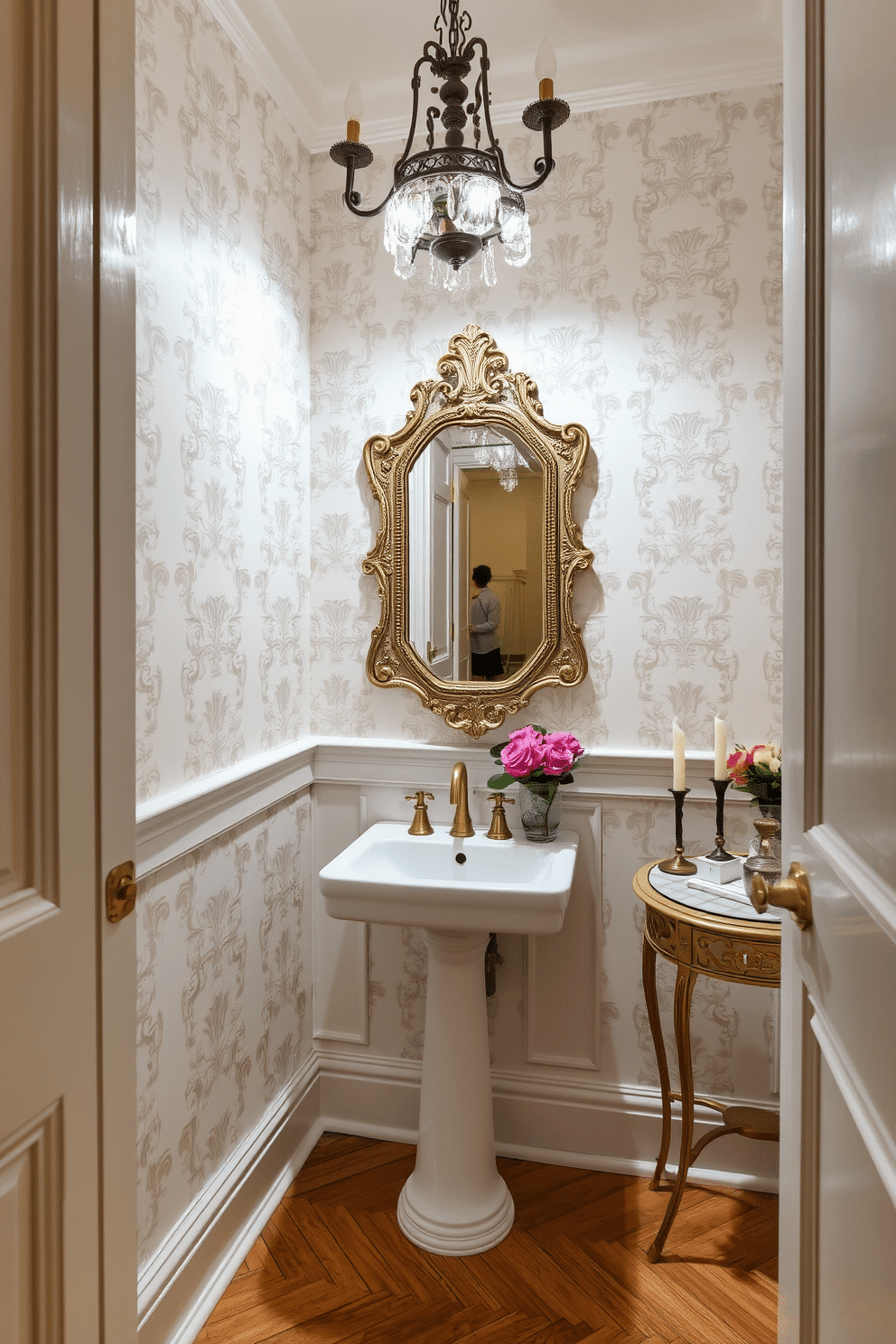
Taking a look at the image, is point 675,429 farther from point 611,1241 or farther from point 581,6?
point 611,1241

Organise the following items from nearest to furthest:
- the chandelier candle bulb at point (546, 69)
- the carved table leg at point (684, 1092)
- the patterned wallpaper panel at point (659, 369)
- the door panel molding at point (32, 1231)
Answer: the door panel molding at point (32, 1231)
the chandelier candle bulb at point (546, 69)
the carved table leg at point (684, 1092)
the patterned wallpaper panel at point (659, 369)

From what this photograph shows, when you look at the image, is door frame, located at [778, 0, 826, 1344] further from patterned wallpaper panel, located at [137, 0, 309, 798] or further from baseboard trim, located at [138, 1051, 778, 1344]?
baseboard trim, located at [138, 1051, 778, 1344]

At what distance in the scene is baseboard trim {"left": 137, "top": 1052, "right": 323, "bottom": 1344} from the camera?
1438mm

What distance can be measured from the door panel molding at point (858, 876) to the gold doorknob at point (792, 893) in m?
0.06

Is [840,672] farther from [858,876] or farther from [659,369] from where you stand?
[659,369]

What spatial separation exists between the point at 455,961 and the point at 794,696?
1168 millimetres

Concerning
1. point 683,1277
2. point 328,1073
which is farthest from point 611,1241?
point 328,1073

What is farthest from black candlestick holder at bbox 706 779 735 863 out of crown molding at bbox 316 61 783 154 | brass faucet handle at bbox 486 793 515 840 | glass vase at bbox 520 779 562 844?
crown molding at bbox 316 61 783 154

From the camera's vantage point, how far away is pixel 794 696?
0.88m

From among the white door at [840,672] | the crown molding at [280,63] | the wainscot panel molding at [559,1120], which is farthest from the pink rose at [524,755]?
the crown molding at [280,63]

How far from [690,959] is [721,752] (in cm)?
43

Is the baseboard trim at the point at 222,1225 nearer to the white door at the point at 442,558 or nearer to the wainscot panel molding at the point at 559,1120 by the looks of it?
the wainscot panel molding at the point at 559,1120

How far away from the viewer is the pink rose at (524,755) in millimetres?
1894

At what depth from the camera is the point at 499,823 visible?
1.98m
